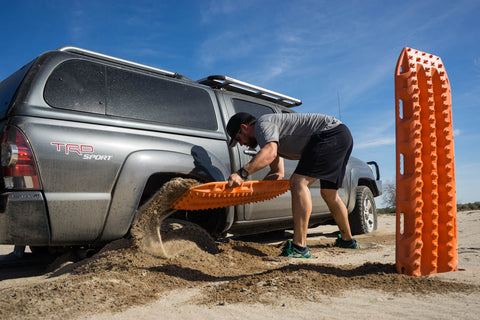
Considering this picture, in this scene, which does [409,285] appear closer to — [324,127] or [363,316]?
[363,316]

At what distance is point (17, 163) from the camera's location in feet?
7.61

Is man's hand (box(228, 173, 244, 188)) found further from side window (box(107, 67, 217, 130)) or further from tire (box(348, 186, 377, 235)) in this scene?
tire (box(348, 186, 377, 235))

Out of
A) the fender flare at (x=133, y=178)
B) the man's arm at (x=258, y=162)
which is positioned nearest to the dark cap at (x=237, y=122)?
the man's arm at (x=258, y=162)

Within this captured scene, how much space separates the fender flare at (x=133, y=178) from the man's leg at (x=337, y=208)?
4.96ft

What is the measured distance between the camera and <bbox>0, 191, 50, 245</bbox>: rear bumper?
2.31 metres

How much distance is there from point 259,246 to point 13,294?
7.49 feet

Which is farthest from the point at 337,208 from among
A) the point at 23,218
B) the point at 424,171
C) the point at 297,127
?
the point at 23,218

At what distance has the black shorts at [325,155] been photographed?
327 centimetres

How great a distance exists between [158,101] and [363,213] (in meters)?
3.91

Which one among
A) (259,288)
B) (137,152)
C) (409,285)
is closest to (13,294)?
(137,152)

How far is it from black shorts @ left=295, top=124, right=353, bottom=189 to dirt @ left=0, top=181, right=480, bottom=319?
85 centimetres

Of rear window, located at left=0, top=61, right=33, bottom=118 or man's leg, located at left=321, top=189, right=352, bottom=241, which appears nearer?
rear window, located at left=0, top=61, right=33, bottom=118

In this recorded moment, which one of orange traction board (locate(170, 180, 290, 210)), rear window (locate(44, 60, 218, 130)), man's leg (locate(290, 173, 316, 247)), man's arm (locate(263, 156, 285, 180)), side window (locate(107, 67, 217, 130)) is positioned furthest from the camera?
man's arm (locate(263, 156, 285, 180))

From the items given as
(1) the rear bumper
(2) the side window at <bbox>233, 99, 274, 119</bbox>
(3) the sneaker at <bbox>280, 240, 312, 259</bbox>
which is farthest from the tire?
(1) the rear bumper
